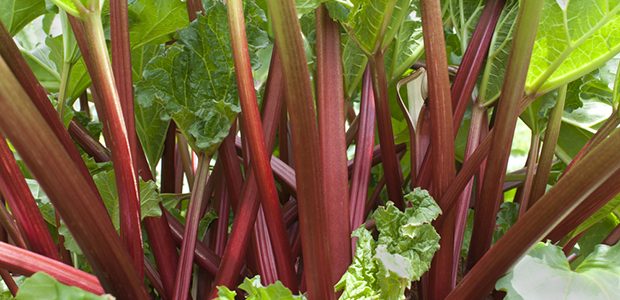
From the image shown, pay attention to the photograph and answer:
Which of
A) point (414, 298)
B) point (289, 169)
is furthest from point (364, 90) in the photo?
point (414, 298)

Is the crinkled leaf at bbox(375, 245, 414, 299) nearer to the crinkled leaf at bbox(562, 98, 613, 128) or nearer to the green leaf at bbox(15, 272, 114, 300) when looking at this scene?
the green leaf at bbox(15, 272, 114, 300)

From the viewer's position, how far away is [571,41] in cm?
72

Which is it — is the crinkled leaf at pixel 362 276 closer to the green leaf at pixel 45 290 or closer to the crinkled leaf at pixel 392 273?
the crinkled leaf at pixel 392 273

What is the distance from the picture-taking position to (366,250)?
0.61 meters

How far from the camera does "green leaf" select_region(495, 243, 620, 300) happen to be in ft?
1.85

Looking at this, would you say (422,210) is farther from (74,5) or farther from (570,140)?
(570,140)

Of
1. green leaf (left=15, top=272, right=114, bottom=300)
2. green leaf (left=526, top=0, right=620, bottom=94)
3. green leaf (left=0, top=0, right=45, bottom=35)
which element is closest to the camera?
green leaf (left=15, top=272, right=114, bottom=300)

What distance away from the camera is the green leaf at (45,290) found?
0.48 metres

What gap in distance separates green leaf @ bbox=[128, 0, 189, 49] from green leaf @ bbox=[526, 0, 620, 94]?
1.26ft

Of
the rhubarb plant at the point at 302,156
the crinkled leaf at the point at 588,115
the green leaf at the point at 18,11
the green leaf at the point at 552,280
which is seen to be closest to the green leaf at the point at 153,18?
the rhubarb plant at the point at 302,156

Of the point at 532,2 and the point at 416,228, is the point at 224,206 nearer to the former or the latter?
the point at 416,228

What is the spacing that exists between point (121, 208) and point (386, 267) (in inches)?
9.3

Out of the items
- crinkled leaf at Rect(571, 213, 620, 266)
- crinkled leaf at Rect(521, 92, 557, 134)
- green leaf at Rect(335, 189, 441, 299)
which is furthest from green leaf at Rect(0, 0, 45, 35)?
crinkled leaf at Rect(571, 213, 620, 266)

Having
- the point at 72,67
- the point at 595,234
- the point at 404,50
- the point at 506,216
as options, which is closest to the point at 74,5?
the point at 72,67
